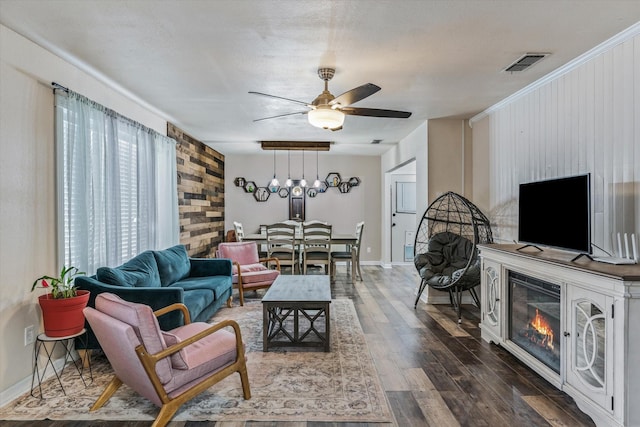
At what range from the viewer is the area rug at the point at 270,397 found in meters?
2.24

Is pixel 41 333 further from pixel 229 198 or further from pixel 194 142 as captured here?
pixel 229 198

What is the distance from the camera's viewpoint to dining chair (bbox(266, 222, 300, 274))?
6004mm

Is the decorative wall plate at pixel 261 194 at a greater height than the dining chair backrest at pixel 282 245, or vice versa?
the decorative wall plate at pixel 261 194

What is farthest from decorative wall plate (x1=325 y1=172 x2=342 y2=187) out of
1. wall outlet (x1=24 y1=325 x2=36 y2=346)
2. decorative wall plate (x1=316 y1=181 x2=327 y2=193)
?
wall outlet (x1=24 y1=325 x2=36 y2=346)

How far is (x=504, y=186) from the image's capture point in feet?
13.8

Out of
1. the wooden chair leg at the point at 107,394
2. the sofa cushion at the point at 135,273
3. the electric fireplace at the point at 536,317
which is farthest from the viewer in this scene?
the sofa cushion at the point at 135,273

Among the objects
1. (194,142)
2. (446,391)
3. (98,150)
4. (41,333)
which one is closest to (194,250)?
(194,142)

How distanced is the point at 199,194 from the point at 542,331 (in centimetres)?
541

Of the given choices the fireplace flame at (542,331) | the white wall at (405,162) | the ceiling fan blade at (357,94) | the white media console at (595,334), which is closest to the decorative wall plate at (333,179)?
the white wall at (405,162)

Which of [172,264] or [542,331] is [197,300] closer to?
[172,264]

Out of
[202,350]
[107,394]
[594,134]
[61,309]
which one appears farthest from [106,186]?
[594,134]

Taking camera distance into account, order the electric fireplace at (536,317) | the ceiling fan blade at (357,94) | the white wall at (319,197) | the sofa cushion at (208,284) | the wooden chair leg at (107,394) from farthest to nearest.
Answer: the white wall at (319,197), the sofa cushion at (208,284), the ceiling fan blade at (357,94), the electric fireplace at (536,317), the wooden chair leg at (107,394)

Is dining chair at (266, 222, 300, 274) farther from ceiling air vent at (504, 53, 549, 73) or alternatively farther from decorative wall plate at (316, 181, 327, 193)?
ceiling air vent at (504, 53, 549, 73)

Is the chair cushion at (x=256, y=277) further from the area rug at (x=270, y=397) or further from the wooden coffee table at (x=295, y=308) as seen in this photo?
the area rug at (x=270, y=397)
